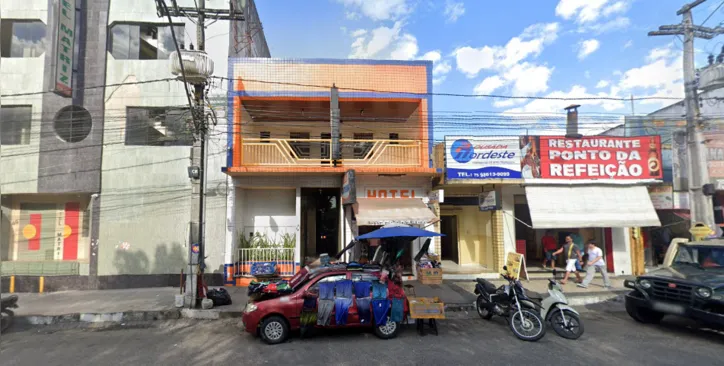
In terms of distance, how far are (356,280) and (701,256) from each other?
25.7ft

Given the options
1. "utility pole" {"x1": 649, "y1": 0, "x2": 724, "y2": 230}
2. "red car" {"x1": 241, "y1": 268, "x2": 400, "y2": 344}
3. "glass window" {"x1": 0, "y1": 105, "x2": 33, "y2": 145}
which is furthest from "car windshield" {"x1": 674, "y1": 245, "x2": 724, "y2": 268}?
"glass window" {"x1": 0, "y1": 105, "x2": 33, "y2": 145}

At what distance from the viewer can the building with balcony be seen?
12508 mm

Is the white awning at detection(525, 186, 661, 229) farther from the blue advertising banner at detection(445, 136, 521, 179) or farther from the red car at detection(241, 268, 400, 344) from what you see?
the red car at detection(241, 268, 400, 344)

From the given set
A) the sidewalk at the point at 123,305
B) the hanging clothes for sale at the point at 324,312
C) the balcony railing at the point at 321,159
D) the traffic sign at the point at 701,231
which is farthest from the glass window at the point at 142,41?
the traffic sign at the point at 701,231

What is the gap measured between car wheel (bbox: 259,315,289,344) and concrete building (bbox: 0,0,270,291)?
5856mm

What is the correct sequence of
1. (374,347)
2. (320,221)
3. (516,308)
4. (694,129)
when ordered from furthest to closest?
(320,221) < (694,129) < (516,308) < (374,347)

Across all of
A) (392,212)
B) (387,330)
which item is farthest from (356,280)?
(392,212)

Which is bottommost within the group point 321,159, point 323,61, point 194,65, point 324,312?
point 324,312

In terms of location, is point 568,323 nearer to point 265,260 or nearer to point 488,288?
point 488,288

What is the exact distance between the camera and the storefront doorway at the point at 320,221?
14.9 m

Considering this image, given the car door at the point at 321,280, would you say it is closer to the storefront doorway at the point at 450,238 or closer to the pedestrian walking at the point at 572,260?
the pedestrian walking at the point at 572,260

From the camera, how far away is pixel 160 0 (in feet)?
26.6

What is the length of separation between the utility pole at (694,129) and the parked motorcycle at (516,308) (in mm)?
7655

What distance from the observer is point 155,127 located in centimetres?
1287
